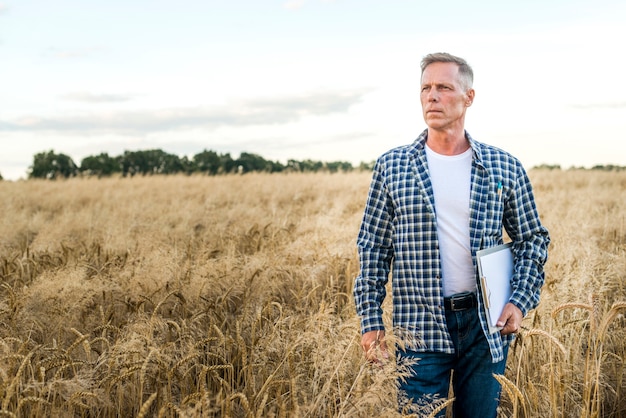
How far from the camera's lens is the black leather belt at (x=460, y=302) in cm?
245

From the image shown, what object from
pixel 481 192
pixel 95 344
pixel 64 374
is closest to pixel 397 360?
pixel 481 192

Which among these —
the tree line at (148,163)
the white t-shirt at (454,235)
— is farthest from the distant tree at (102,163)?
the white t-shirt at (454,235)

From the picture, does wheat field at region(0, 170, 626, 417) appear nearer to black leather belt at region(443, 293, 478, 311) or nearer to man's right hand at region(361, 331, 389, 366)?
man's right hand at region(361, 331, 389, 366)

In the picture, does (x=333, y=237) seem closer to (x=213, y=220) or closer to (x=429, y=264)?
(x=213, y=220)

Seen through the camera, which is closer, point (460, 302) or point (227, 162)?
point (460, 302)

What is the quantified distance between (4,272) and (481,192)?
4528 millimetres

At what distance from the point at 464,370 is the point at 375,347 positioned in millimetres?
424

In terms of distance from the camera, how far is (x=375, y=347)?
2.45m

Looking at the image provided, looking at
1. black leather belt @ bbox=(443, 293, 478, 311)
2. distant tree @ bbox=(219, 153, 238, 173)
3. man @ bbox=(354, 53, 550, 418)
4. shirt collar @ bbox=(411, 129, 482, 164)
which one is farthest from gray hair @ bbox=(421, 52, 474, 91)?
distant tree @ bbox=(219, 153, 238, 173)

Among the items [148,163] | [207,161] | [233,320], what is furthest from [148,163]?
[233,320]

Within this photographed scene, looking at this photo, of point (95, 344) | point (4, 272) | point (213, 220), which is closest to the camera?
point (95, 344)

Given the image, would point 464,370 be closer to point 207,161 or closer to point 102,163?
point 207,161

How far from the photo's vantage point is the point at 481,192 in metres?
2.49

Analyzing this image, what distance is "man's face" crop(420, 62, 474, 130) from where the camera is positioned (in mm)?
2459
